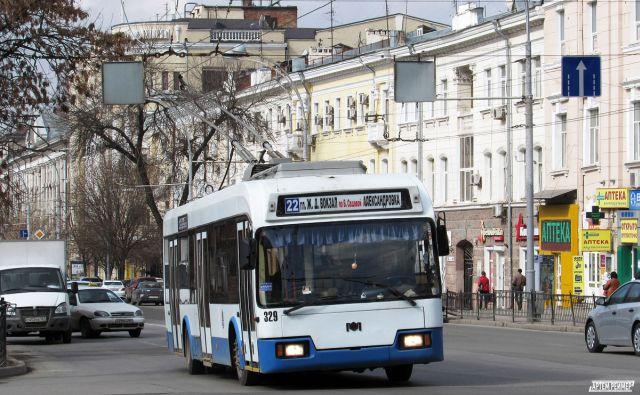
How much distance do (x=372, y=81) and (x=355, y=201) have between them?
178 ft

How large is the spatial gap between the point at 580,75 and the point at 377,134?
107ft

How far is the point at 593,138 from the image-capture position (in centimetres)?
5375

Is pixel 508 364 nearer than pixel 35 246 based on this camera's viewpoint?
Yes

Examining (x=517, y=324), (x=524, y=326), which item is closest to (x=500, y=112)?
(x=517, y=324)

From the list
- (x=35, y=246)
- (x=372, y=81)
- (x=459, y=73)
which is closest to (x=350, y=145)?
(x=372, y=81)

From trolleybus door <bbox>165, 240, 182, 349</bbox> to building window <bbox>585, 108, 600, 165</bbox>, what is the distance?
2912 cm

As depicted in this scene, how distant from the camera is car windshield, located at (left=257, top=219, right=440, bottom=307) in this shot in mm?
18531

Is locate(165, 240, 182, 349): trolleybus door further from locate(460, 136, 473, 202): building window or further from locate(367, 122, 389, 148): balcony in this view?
locate(367, 122, 389, 148): balcony

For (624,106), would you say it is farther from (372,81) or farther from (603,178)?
(372,81)

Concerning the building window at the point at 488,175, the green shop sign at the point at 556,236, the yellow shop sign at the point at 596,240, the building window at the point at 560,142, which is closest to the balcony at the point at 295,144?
the building window at the point at 488,175

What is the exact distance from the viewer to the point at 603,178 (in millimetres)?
52219

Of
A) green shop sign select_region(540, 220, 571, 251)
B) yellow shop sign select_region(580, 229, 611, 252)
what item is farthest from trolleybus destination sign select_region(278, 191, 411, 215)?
green shop sign select_region(540, 220, 571, 251)

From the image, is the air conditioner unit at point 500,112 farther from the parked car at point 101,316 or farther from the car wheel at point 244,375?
the car wheel at point 244,375

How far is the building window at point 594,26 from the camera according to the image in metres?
52.6
